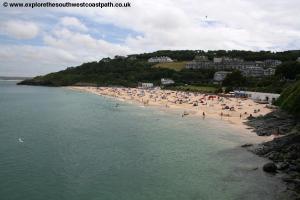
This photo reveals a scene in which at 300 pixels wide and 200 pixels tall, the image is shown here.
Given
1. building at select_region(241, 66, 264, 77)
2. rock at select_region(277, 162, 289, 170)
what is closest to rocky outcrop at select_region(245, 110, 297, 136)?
rock at select_region(277, 162, 289, 170)

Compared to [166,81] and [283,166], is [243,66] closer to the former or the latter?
[166,81]

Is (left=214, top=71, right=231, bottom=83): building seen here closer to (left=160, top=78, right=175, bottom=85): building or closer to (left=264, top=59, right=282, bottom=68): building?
(left=160, top=78, right=175, bottom=85): building

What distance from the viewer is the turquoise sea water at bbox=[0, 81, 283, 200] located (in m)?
25.2

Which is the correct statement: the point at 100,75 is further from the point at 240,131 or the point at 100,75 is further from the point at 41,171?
the point at 41,171

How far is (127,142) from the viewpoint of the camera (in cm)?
4159

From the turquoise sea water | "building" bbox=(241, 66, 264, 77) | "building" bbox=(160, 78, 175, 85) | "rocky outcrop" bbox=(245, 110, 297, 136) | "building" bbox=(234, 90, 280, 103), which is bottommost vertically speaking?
the turquoise sea water

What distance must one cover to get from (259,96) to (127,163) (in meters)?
65.1

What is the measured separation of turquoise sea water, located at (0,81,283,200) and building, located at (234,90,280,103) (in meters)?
35.8

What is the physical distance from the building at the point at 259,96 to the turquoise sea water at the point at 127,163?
3585 centimetres

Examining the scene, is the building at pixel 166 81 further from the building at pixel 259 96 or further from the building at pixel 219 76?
the building at pixel 259 96

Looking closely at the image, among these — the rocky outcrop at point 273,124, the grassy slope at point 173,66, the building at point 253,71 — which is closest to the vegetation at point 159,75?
the grassy slope at point 173,66

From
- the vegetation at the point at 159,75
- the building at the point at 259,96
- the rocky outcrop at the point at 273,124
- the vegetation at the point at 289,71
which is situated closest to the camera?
the rocky outcrop at the point at 273,124

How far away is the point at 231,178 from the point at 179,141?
14276 mm

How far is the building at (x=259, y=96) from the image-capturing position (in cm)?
8569
